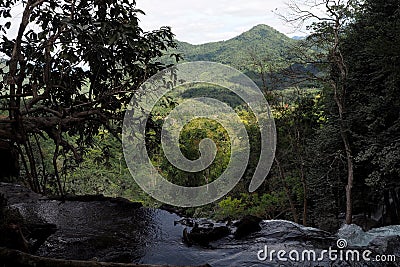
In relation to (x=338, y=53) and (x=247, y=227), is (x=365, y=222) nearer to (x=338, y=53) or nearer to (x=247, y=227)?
(x=338, y=53)

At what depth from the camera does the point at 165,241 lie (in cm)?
382

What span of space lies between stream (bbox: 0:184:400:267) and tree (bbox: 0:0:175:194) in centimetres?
61

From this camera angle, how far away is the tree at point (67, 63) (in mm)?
3420

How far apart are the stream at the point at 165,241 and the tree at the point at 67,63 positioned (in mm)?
611

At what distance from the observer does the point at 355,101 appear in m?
11.4

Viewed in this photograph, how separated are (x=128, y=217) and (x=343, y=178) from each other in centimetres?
918

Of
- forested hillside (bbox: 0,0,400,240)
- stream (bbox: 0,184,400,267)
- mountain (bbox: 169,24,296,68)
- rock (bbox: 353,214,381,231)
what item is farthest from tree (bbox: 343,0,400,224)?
mountain (bbox: 169,24,296,68)

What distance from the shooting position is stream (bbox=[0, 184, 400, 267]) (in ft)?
10.9

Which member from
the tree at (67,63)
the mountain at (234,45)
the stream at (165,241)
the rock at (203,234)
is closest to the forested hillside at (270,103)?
the tree at (67,63)

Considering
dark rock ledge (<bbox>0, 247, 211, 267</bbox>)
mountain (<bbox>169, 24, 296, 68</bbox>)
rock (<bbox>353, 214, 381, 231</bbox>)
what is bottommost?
rock (<bbox>353, 214, 381, 231</bbox>)

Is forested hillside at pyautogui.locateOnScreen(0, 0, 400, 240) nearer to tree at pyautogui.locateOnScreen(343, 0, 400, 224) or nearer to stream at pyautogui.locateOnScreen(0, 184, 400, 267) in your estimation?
tree at pyautogui.locateOnScreen(343, 0, 400, 224)

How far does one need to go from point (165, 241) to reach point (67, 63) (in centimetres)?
257

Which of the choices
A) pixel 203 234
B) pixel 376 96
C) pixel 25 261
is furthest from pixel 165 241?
pixel 376 96

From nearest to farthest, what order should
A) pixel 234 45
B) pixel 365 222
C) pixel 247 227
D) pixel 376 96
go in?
pixel 247 227 < pixel 376 96 < pixel 365 222 < pixel 234 45
